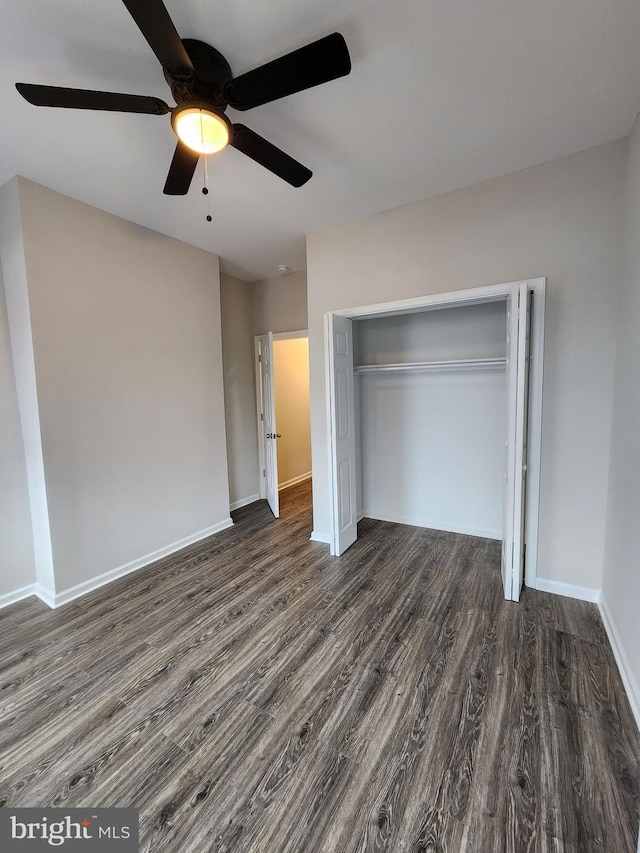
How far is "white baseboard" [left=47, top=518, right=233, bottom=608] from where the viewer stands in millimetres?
2664

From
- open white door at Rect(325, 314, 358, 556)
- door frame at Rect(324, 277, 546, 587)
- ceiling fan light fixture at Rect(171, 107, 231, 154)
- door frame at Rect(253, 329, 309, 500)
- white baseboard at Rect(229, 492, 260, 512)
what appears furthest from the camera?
white baseboard at Rect(229, 492, 260, 512)

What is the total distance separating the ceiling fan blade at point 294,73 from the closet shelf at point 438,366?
94.7 inches

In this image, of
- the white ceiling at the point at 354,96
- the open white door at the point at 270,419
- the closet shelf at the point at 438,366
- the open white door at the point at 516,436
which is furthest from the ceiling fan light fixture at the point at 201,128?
the open white door at the point at 270,419

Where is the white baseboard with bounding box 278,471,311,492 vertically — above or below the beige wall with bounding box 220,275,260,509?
below

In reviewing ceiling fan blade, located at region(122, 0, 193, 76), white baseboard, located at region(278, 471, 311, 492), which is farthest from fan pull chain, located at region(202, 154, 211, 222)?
white baseboard, located at region(278, 471, 311, 492)

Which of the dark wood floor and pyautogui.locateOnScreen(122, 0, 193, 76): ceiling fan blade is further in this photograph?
the dark wood floor

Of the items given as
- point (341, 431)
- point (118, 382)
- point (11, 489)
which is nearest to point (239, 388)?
point (118, 382)

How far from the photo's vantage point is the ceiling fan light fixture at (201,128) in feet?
4.92

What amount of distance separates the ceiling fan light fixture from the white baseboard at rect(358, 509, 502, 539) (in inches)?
138

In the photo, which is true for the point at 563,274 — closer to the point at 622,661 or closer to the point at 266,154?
the point at 266,154

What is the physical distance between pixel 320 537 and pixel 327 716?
1943 millimetres

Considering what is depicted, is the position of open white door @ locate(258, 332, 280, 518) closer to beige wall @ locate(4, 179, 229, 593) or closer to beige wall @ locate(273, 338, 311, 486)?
beige wall @ locate(4, 179, 229, 593)

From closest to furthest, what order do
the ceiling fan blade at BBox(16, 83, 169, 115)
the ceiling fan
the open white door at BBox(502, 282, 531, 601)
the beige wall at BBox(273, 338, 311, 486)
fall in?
the ceiling fan < the ceiling fan blade at BBox(16, 83, 169, 115) < the open white door at BBox(502, 282, 531, 601) < the beige wall at BBox(273, 338, 311, 486)

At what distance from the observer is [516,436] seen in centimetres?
237
